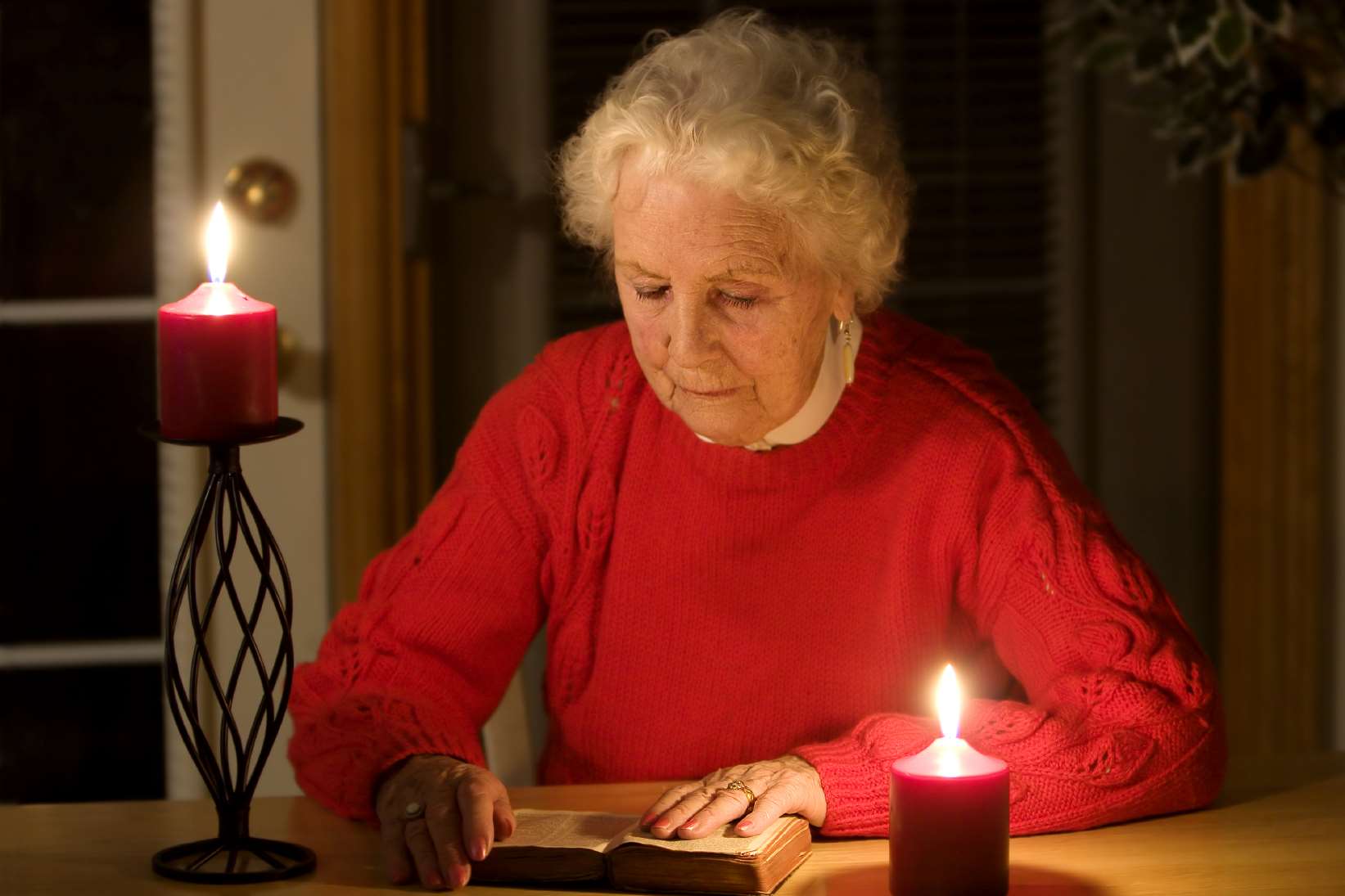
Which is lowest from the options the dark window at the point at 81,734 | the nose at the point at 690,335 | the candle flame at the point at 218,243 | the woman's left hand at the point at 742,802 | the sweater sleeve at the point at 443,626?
the dark window at the point at 81,734

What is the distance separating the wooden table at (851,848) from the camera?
123 centimetres

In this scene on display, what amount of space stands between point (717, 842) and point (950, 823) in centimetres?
16

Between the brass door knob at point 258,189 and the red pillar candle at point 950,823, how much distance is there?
60.5 inches

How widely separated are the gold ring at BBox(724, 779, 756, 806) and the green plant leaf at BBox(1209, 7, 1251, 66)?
47.0 inches

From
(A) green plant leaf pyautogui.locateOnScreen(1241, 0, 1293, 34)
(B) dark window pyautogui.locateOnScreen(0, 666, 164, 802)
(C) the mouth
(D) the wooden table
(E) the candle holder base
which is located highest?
(A) green plant leaf pyautogui.locateOnScreen(1241, 0, 1293, 34)

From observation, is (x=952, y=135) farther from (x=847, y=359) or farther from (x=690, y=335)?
(x=690, y=335)

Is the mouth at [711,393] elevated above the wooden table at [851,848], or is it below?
above

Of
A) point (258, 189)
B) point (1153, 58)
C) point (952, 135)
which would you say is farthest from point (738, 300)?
point (952, 135)

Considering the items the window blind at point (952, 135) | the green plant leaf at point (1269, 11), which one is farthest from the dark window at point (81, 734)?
the green plant leaf at point (1269, 11)

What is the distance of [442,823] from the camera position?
49.8 inches

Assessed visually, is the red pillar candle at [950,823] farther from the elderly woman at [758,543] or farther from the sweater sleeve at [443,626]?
the sweater sleeve at [443,626]

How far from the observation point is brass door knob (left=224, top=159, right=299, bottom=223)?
7.95 ft

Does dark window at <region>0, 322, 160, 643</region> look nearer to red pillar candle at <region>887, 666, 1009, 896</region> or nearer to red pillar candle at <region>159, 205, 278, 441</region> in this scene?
red pillar candle at <region>159, 205, 278, 441</region>

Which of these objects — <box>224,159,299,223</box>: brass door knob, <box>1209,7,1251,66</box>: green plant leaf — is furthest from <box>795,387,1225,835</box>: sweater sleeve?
<box>224,159,299,223</box>: brass door knob
